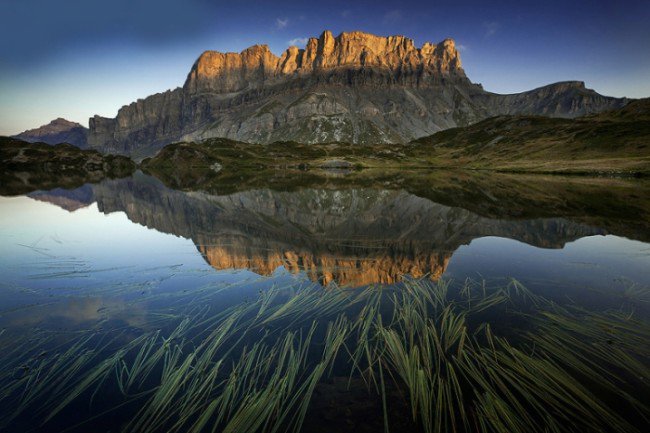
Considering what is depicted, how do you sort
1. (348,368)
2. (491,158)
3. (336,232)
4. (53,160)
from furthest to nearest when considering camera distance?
(53,160) < (491,158) < (336,232) < (348,368)

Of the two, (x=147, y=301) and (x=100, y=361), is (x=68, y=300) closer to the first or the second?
(x=147, y=301)

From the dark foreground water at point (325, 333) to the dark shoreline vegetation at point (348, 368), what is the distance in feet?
0.18

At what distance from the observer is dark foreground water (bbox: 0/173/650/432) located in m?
7.78

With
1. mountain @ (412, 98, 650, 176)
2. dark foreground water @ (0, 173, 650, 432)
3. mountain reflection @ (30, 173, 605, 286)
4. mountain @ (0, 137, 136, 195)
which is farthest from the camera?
mountain @ (0, 137, 136, 195)

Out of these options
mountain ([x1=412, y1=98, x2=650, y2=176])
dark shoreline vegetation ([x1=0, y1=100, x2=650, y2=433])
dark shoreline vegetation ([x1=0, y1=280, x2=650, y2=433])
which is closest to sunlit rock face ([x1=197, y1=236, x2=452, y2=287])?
dark shoreline vegetation ([x1=0, y1=100, x2=650, y2=433])

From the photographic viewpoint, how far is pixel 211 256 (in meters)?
21.2

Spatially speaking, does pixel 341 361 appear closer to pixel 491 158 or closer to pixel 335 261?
pixel 335 261

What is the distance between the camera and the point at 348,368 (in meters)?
9.55

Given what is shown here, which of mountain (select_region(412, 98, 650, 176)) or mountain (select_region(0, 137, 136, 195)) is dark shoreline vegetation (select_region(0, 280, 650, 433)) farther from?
mountain (select_region(0, 137, 136, 195))

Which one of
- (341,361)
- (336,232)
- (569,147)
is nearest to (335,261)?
(336,232)

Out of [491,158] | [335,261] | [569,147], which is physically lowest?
[335,261]

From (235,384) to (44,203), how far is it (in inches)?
2141

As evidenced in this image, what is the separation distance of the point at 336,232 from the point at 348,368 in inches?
772

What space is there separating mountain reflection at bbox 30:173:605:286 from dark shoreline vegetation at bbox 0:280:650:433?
211 inches
